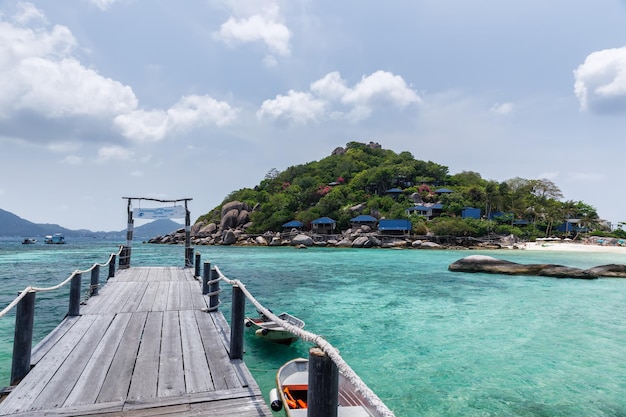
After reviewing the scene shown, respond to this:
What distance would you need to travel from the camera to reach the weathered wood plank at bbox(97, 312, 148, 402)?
4059mm

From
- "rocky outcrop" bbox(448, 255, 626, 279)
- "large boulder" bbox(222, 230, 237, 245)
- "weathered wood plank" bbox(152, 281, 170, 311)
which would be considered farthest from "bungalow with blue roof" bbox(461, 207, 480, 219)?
"weathered wood plank" bbox(152, 281, 170, 311)

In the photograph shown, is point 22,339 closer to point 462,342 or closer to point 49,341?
point 49,341

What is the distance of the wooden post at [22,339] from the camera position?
458 centimetres

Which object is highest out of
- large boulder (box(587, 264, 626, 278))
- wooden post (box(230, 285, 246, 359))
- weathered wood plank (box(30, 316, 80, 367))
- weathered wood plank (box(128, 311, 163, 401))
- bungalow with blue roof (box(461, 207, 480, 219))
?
bungalow with blue roof (box(461, 207, 480, 219))

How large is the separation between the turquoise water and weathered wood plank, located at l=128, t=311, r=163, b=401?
2.47 meters

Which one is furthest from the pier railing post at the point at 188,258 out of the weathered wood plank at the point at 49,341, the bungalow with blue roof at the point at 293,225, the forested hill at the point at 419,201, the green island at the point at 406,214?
the bungalow with blue roof at the point at 293,225

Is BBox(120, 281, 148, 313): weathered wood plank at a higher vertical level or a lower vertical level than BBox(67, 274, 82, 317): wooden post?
lower

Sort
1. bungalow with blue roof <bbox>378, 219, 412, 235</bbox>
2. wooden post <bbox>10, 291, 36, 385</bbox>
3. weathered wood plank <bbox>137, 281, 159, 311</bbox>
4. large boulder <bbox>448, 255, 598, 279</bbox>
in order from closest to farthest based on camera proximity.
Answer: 1. wooden post <bbox>10, 291, 36, 385</bbox>
2. weathered wood plank <bbox>137, 281, 159, 311</bbox>
3. large boulder <bbox>448, 255, 598, 279</bbox>
4. bungalow with blue roof <bbox>378, 219, 412, 235</bbox>

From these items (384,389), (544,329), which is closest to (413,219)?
(544,329)

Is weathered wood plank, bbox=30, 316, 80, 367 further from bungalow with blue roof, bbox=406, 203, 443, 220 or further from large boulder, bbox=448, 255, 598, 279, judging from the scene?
bungalow with blue roof, bbox=406, 203, 443, 220

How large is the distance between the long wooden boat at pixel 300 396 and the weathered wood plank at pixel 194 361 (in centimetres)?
124

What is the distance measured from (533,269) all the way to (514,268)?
126 centimetres

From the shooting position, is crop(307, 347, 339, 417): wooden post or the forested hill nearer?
crop(307, 347, 339, 417): wooden post

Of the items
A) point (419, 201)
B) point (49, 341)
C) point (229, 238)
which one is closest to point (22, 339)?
point (49, 341)
